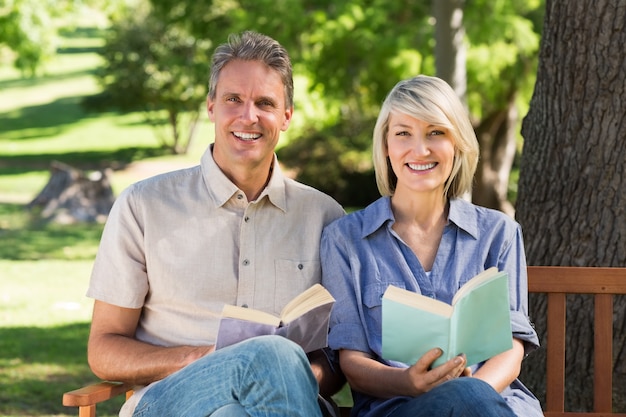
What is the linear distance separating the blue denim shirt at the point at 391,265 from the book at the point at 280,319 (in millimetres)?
329

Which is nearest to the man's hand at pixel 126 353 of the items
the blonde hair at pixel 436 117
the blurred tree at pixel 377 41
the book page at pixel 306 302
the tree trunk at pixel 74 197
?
the book page at pixel 306 302

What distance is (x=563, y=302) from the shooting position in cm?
388

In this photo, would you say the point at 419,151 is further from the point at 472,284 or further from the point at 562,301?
the point at 562,301

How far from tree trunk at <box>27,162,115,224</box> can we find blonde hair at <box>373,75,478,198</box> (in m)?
12.3

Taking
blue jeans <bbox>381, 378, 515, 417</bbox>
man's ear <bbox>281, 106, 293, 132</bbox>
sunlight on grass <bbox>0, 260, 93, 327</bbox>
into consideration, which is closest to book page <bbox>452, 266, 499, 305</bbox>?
blue jeans <bbox>381, 378, 515, 417</bbox>

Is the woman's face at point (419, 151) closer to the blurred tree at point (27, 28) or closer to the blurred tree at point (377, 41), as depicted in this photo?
the blurred tree at point (377, 41)

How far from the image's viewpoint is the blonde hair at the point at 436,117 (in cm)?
343

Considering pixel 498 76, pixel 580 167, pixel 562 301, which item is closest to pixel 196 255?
pixel 562 301

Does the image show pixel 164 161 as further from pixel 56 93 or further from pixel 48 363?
pixel 48 363

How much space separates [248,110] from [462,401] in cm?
130

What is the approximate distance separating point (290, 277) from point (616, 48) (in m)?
1.94

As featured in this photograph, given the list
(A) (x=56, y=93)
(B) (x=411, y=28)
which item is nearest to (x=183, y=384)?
(B) (x=411, y=28)

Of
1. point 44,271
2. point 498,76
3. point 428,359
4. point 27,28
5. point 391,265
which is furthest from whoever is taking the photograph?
point 27,28

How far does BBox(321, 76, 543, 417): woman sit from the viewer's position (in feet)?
11.2
